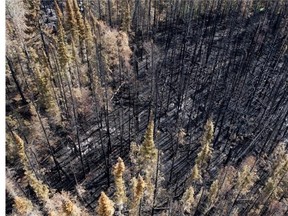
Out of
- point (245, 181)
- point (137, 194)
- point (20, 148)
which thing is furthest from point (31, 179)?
point (245, 181)

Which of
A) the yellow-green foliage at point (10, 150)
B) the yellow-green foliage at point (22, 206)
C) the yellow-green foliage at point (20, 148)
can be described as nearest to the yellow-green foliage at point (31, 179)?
the yellow-green foliage at point (20, 148)

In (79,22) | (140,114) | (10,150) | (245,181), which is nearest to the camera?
(10,150)

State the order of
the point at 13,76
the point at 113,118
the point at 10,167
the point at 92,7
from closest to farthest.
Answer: the point at 10,167 < the point at 13,76 < the point at 113,118 < the point at 92,7

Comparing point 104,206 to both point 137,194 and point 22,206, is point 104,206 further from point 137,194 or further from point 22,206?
point 22,206

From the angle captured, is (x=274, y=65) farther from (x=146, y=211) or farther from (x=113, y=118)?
(x=146, y=211)

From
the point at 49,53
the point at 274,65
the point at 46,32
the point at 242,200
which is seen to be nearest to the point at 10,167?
the point at 49,53

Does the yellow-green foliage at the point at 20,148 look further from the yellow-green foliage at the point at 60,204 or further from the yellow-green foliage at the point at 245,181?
the yellow-green foliage at the point at 245,181
